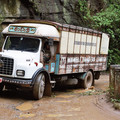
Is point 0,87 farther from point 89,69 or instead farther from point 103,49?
point 103,49

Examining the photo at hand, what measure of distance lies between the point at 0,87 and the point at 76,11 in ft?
42.4

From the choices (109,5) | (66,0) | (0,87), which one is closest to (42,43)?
(0,87)

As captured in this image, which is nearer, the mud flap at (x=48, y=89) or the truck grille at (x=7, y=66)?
the truck grille at (x=7, y=66)

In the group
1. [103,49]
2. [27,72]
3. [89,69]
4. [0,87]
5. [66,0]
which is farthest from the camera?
[66,0]

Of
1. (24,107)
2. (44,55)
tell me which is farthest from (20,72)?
(44,55)

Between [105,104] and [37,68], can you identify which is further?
[37,68]

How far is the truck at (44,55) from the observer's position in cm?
880

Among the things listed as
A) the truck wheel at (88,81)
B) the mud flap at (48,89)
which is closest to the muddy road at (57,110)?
the mud flap at (48,89)

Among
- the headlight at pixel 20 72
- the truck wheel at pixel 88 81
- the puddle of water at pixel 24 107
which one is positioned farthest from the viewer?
the truck wheel at pixel 88 81

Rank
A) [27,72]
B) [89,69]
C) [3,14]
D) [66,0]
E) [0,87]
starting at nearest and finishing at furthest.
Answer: [27,72], [0,87], [89,69], [3,14], [66,0]

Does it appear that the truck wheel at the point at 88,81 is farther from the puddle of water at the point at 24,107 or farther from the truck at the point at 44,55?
the puddle of water at the point at 24,107

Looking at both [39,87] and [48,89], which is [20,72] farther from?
[48,89]

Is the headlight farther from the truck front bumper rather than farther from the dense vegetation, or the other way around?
the dense vegetation

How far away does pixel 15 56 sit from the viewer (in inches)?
346
